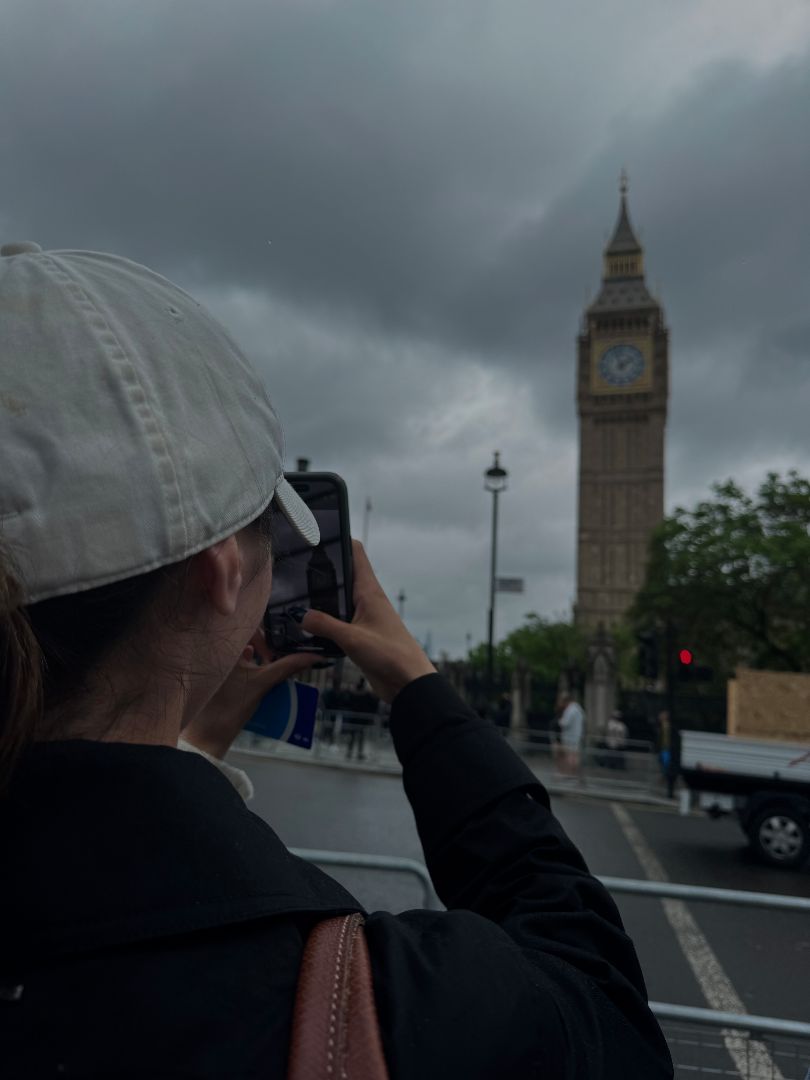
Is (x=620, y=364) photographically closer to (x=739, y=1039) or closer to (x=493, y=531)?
(x=493, y=531)

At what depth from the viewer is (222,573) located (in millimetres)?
851

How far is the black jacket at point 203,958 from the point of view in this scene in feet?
2.20

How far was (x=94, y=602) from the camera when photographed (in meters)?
0.79

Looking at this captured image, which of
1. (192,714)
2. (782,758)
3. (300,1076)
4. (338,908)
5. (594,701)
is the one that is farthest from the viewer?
(594,701)

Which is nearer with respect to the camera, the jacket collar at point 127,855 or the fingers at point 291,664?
the jacket collar at point 127,855

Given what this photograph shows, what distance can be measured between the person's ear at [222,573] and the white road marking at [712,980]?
2309 mm

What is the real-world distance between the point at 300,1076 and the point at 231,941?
106mm

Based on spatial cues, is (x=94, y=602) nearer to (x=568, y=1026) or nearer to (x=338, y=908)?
(x=338, y=908)

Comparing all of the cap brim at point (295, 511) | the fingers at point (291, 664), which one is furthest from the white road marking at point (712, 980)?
the cap brim at point (295, 511)

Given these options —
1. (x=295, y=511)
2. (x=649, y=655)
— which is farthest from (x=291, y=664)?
(x=649, y=655)

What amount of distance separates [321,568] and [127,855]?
2.00 feet

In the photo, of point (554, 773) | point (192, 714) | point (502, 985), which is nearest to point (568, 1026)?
point (502, 985)

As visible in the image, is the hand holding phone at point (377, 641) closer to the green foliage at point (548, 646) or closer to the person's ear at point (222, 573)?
the person's ear at point (222, 573)

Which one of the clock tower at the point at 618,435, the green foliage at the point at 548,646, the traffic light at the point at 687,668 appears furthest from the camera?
the clock tower at the point at 618,435
